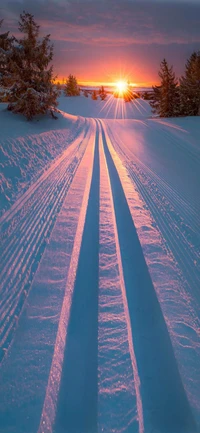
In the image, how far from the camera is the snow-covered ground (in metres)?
1.88

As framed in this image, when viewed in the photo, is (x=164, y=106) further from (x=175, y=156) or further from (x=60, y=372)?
(x=60, y=372)

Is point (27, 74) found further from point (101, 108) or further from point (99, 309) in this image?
point (101, 108)

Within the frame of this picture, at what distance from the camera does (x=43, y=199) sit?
5555 mm

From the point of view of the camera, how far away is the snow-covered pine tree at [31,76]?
49.7 feet

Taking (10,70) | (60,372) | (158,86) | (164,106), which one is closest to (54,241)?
(60,372)

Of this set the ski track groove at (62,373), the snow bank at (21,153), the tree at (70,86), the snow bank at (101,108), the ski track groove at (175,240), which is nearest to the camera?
the ski track groove at (62,373)

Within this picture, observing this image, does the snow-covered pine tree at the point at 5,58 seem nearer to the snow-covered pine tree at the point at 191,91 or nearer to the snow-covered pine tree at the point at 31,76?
the snow-covered pine tree at the point at 31,76

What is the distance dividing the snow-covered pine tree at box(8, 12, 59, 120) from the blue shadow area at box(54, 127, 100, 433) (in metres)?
14.8

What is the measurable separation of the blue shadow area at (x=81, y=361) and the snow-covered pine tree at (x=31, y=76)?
14809 millimetres

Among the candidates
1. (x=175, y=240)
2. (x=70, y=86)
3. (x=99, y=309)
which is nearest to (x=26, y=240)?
(x=99, y=309)

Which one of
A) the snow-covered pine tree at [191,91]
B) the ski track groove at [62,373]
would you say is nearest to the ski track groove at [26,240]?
the ski track groove at [62,373]

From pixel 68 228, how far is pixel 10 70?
1606cm

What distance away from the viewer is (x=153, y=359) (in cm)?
224

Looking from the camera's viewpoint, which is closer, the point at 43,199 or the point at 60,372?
the point at 60,372
